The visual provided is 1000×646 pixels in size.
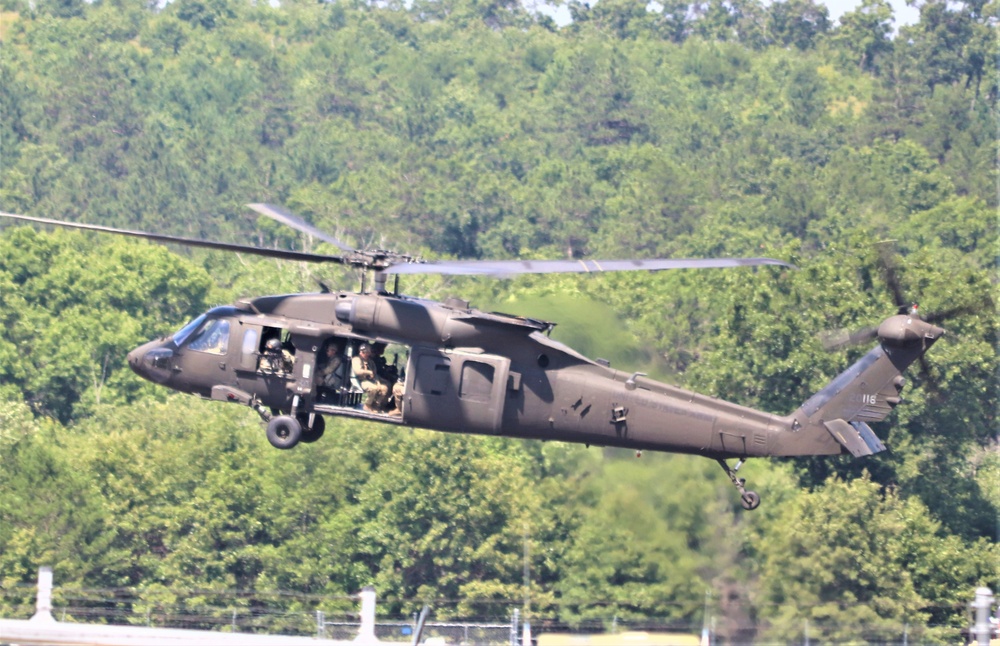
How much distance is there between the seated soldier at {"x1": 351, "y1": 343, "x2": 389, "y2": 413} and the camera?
26906 mm

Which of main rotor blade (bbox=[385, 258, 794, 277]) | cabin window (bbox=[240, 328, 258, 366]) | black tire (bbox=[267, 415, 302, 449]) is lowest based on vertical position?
black tire (bbox=[267, 415, 302, 449])

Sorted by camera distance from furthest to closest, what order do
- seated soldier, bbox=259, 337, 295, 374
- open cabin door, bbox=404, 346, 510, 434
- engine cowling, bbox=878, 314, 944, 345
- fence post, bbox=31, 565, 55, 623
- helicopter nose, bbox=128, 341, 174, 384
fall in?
1. helicopter nose, bbox=128, 341, 174, 384
2. engine cowling, bbox=878, 314, 944, 345
3. seated soldier, bbox=259, 337, 295, 374
4. open cabin door, bbox=404, 346, 510, 434
5. fence post, bbox=31, 565, 55, 623

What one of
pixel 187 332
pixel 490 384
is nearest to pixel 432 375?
pixel 490 384

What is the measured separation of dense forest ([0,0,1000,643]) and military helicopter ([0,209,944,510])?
212cm

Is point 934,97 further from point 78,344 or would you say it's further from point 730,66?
point 78,344

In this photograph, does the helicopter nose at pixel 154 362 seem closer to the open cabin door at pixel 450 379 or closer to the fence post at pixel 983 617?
the open cabin door at pixel 450 379

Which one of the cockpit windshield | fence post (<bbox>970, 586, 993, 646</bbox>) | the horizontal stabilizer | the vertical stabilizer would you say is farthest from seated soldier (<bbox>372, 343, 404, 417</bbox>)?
fence post (<bbox>970, 586, 993, 646</bbox>)

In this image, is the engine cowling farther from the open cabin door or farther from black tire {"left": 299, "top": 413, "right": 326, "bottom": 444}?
black tire {"left": 299, "top": 413, "right": 326, "bottom": 444}

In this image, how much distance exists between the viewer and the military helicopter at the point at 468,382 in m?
26.7

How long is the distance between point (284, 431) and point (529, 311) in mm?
22609

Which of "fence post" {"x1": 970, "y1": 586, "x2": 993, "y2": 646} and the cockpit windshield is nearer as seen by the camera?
"fence post" {"x1": 970, "y1": 586, "x2": 993, "y2": 646}

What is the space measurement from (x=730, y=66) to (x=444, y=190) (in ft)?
234

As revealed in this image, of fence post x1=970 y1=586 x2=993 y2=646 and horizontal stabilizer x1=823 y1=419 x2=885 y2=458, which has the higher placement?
horizontal stabilizer x1=823 y1=419 x2=885 y2=458

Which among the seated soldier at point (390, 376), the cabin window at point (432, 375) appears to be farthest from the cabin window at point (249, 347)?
the cabin window at point (432, 375)
